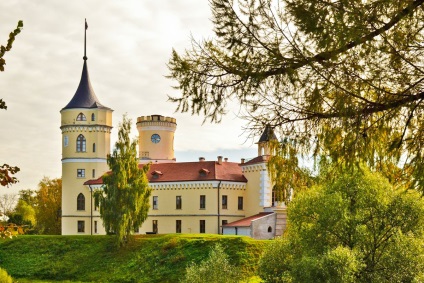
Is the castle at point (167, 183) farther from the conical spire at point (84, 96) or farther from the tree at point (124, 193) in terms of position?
the tree at point (124, 193)

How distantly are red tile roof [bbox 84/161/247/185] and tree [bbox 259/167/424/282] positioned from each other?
25.4m

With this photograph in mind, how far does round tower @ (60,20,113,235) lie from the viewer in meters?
53.2

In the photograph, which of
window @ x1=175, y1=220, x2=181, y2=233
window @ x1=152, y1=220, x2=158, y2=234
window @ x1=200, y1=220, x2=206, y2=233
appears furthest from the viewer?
window @ x1=152, y1=220, x2=158, y2=234

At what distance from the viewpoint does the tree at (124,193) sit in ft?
132

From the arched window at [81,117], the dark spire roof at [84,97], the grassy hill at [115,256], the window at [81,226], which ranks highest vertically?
the dark spire roof at [84,97]

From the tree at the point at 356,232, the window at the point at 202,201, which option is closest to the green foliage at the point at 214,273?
the tree at the point at 356,232

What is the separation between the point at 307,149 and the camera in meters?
9.02

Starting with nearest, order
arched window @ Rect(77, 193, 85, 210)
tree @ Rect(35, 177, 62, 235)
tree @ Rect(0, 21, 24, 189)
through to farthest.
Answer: tree @ Rect(0, 21, 24, 189) < arched window @ Rect(77, 193, 85, 210) < tree @ Rect(35, 177, 62, 235)

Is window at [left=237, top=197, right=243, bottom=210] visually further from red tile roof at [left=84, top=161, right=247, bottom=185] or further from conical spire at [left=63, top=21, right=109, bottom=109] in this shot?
conical spire at [left=63, top=21, right=109, bottom=109]

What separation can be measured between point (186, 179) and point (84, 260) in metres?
11.6

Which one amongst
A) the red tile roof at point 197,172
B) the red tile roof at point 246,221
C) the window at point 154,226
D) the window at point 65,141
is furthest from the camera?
the window at point 65,141

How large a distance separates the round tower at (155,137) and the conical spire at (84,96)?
15.6 ft

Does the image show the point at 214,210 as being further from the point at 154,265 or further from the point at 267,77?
the point at 267,77

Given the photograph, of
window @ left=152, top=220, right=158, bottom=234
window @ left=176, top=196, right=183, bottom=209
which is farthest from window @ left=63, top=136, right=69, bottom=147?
window @ left=176, top=196, right=183, bottom=209
